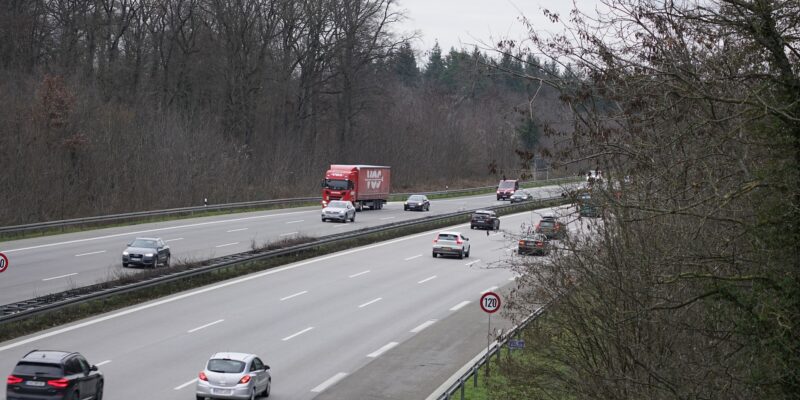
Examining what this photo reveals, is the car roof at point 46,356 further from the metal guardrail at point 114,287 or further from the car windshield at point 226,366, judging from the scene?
the metal guardrail at point 114,287

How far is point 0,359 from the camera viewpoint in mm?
21875

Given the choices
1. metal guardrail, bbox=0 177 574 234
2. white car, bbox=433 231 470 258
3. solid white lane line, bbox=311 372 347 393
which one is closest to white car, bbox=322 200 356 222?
metal guardrail, bbox=0 177 574 234

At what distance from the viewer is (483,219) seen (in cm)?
5841

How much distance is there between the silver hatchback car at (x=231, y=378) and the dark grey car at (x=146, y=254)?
666 inches

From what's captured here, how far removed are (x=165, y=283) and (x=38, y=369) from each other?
15.0 m

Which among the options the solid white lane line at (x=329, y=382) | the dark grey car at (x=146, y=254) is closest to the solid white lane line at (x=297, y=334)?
the solid white lane line at (x=329, y=382)

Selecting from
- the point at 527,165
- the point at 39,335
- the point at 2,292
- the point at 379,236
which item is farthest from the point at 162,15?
the point at 527,165

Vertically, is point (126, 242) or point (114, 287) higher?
point (126, 242)

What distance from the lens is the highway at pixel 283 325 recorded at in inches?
858

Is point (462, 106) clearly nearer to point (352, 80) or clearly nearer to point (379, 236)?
point (352, 80)

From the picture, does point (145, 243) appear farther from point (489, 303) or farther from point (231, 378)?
point (231, 378)

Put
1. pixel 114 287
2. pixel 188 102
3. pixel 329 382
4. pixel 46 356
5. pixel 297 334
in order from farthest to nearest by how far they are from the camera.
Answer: pixel 188 102 → pixel 114 287 → pixel 297 334 → pixel 329 382 → pixel 46 356

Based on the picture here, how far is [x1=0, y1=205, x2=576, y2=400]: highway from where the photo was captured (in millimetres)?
21797

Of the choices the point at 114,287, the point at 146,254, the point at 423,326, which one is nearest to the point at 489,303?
the point at 423,326
